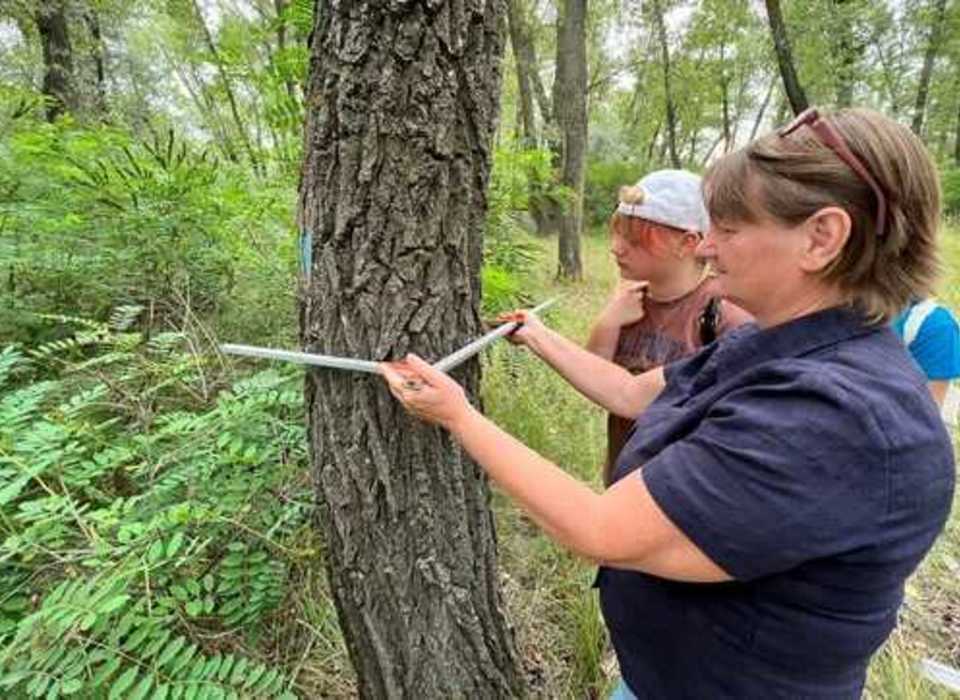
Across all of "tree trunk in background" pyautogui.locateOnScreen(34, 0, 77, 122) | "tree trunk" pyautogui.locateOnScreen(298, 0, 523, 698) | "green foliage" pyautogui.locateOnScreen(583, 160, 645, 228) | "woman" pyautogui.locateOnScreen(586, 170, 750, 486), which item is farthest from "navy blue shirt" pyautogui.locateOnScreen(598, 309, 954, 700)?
"green foliage" pyautogui.locateOnScreen(583, 160, 645, 228)

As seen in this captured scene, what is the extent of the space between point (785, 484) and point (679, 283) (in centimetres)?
116

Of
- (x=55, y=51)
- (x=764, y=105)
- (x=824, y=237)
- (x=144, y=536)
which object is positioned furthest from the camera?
(x=764, y=105)

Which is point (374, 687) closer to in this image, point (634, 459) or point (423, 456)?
point (423, 456)

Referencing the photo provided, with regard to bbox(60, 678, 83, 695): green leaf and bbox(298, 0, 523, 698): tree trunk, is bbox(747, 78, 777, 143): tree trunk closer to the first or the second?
bbox(298, 0, 523, 698): tree trunk

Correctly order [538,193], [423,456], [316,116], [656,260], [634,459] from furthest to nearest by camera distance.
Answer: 1. [538,193]
2. [656,260]
3. [423,456]
4. [316,116]
5. [634,459]

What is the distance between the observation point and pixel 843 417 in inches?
33.0

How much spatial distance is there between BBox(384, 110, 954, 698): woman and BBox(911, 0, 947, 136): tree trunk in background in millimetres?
17629

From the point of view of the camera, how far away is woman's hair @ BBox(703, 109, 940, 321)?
0.93 m

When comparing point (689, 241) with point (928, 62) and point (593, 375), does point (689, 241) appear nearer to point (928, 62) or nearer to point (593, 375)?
point (593, 375)

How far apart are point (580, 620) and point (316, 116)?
167 centimetres

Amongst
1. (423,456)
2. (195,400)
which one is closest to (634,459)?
(423,456)

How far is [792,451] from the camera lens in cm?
84

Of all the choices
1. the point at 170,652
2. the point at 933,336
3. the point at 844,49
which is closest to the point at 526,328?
the point at 170,652

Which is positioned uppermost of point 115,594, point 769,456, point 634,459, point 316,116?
point 316,116
